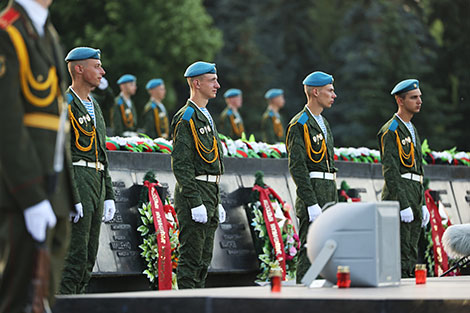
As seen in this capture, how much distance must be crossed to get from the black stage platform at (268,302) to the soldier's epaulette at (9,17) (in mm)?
1744

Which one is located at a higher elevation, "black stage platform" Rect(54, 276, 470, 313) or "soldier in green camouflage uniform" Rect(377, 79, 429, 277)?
"soldier in green camouflage uniform" Rect(377, 79, 429, 277)

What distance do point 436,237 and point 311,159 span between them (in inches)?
140

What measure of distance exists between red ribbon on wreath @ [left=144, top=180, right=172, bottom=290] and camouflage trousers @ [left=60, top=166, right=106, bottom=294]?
1.41 metres

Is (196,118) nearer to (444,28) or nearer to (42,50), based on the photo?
(42,50)

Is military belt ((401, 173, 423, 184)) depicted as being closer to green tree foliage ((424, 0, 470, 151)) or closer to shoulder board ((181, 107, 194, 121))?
shoulder board ((181, 107, 194, 121))

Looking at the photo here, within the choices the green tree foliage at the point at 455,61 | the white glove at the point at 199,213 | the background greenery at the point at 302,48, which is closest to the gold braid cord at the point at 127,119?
the white glove at the point at 199,213

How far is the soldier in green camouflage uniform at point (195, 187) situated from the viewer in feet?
30.0

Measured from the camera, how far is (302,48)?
4628 cm

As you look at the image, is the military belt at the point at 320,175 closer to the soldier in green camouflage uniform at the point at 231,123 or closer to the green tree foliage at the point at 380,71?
the soldier in green camouflage uniform at the point at 231,123

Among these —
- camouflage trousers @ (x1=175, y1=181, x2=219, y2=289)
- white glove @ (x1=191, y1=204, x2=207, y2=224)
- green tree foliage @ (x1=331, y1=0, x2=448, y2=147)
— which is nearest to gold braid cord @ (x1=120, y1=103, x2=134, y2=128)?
camouflage trousers @ (x1=175, y1=181, x2=219, y2=289)

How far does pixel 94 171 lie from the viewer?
8.56 meters

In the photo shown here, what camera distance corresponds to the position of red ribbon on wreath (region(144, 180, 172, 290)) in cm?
992

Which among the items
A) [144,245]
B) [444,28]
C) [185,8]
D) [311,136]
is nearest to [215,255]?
[144,245]

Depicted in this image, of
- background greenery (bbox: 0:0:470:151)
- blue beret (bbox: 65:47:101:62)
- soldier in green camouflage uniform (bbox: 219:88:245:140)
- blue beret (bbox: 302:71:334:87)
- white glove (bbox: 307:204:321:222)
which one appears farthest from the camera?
background greenery (bbox: 0:0:470:151)
